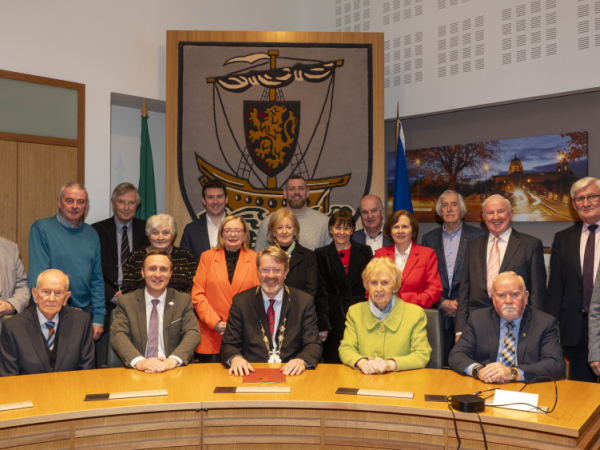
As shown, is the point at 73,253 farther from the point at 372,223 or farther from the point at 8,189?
the point at 372,223

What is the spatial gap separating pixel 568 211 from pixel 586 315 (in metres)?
1.85

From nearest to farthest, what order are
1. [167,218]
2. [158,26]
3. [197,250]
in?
[167,218]
[197,250]
[158,26]

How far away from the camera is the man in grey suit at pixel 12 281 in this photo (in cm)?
349

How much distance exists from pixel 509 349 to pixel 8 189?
172 inches

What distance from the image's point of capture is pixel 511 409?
2.18m

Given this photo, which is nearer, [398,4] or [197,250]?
[197,250]

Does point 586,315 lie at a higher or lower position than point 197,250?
lower

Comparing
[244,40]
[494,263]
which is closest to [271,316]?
[494,263]

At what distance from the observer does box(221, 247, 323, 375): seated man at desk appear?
297 centimetres

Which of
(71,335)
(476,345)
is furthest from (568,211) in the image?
(71,335)

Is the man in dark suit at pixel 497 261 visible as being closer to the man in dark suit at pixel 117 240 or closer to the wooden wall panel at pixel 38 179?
the man in dark suit at pixel 117 240

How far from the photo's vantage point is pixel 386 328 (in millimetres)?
2893

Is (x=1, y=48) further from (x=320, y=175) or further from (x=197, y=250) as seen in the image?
(x=320, y=175)

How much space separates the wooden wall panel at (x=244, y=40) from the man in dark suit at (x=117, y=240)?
2.87 feet
